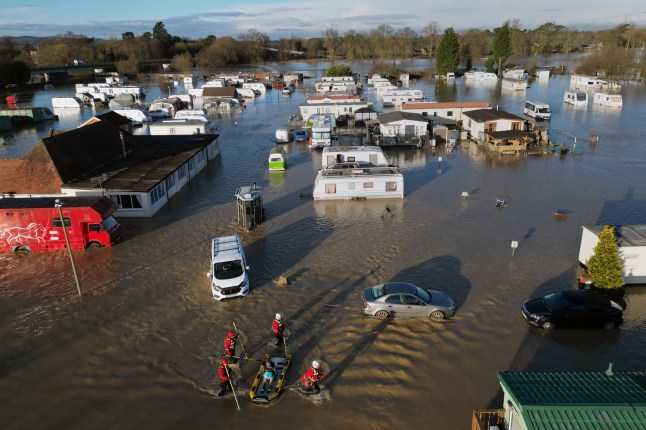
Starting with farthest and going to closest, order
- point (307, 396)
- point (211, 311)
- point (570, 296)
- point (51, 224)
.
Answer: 1. point (51, 224)
2. point (211, 311)
3. point (570, 296)
4. point (307, 396)

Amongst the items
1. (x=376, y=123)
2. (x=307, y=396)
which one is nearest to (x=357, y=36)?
(x=376, y=123)

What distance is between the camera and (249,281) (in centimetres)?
1747

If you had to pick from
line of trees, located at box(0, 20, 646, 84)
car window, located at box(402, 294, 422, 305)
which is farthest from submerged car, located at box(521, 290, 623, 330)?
line of trees, located at box(0, 20, 646, 84)

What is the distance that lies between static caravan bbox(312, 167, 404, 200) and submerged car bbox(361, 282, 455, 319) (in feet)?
39.2

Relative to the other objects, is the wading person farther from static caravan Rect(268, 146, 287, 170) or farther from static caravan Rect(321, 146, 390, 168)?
static caravan Rect(268, 146, 287, 170)

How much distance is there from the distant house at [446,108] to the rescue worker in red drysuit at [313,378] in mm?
40231

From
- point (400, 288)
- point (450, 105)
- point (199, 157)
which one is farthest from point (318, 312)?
point (450, 105)

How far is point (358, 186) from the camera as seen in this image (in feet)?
86.5

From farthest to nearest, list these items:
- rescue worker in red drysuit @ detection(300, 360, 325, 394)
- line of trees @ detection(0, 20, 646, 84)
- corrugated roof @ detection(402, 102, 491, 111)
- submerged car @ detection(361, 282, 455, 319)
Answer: line of trees @ detection(0, 20, 646, 84) → corrugated roof @ detection(402, 102, 491, 111) → submerged car @ detection(361, 282, 455, 319) → rescue worker in red drysuit @ detection(300, 360, 325, 394)

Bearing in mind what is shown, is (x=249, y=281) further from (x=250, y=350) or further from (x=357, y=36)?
(x=357, y=36)

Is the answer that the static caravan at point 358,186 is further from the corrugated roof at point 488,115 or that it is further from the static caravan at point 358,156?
the corrugated roof at point 488,115

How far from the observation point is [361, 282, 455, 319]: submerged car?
48.6 ft

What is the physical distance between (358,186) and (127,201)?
44.0 feet

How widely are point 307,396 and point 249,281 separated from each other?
22.0 feet
